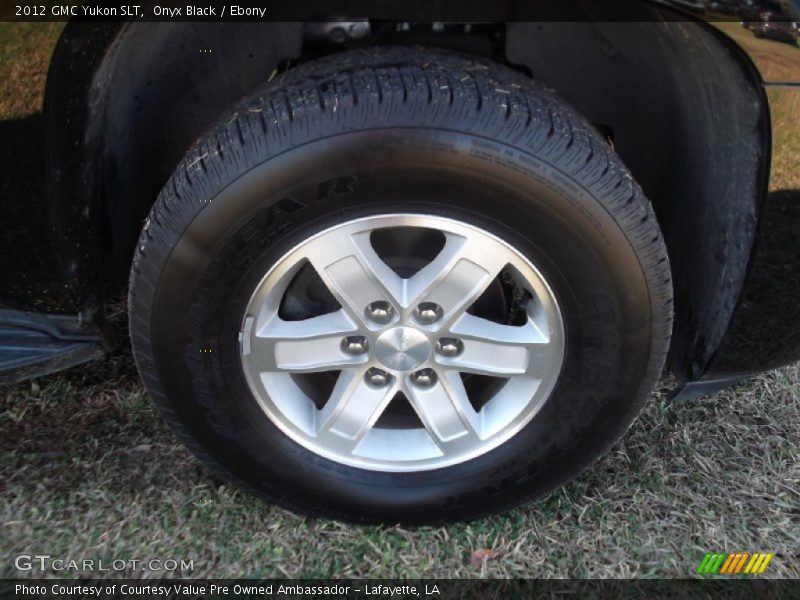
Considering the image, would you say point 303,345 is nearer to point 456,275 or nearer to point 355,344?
point 355,344

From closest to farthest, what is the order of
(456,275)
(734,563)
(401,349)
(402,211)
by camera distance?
(402,211) → (456,275) → (401,349) → (734,563)

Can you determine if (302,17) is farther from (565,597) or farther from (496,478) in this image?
(565,597)

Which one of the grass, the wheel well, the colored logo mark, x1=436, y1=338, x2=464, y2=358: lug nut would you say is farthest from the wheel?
the colored logo mark

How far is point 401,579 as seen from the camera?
2.04m

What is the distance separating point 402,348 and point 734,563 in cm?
110

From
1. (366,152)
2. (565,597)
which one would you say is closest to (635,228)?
(366,152)

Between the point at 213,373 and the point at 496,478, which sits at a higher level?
the point at 213,373

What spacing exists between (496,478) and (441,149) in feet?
2.95

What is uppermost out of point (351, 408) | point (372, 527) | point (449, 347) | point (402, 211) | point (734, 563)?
point (402, 211)

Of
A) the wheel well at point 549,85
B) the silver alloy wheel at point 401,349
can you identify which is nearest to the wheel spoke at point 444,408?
the silver alloy wheel at point 401,349

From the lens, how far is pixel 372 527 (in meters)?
2.16

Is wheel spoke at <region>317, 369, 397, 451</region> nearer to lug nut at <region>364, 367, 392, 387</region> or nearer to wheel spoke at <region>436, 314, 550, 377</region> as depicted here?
lug nut at <region>364, 367, 392, 387</region>

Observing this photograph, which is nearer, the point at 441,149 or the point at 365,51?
the point at 441,149

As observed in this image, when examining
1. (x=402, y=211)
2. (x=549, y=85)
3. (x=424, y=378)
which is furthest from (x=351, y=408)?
(x=549, y=85)
